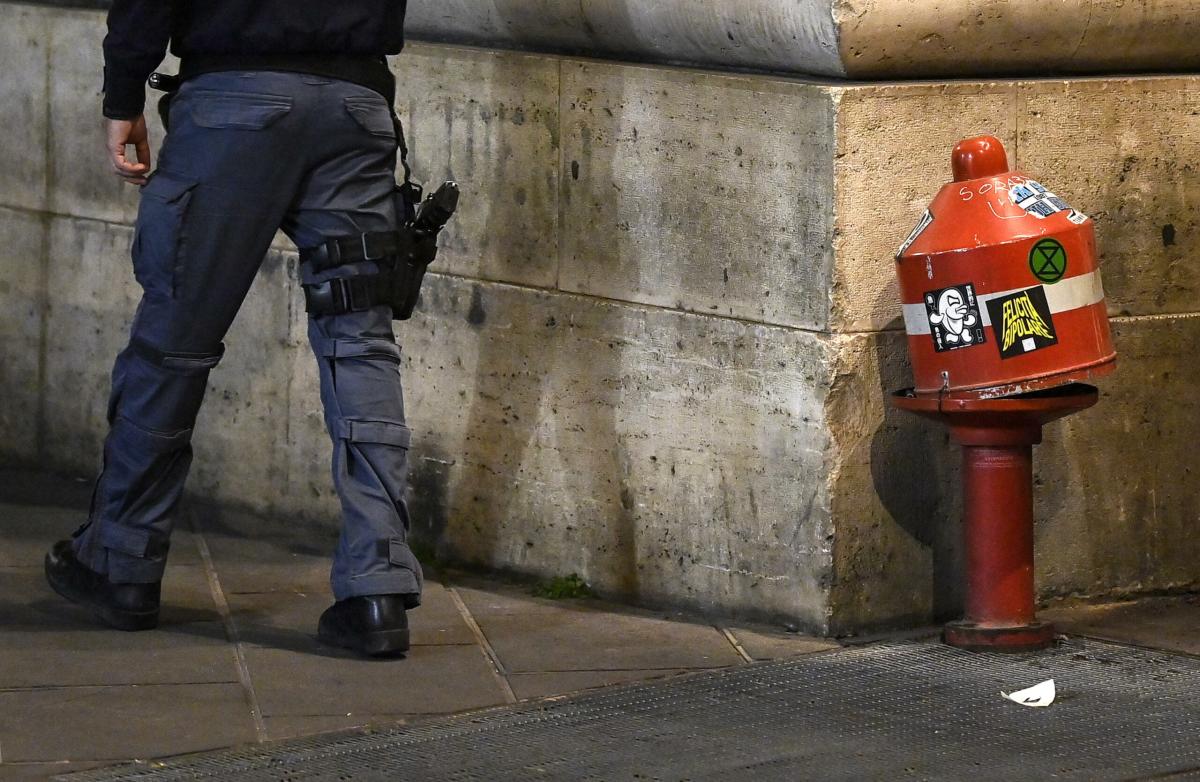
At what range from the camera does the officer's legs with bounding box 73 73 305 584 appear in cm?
457

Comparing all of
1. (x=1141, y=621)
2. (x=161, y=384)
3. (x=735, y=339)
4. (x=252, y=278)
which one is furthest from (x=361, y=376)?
(x=1141, y=621)

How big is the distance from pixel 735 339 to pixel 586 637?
2.56ft

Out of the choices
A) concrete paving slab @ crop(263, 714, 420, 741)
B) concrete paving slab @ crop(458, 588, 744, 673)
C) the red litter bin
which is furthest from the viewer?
concrete paving slab @ crop(458, 588, 744, 673)

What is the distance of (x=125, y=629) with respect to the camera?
4.91 metres

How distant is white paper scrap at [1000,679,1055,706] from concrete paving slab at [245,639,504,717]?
42.6 inches

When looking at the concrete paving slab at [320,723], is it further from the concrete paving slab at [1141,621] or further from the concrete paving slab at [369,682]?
the concrete paving slab at [1141,621]

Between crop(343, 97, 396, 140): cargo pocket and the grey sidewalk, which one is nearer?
the grey sidewalk

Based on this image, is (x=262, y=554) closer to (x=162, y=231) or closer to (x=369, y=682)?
(x=369, y=682)

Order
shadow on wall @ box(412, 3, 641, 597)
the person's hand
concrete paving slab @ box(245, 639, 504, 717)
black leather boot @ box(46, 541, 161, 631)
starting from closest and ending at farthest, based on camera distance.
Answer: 1. concrete paving slab @ box(245, 639, 504, 717)
2. the person's hand
3. black leather boot @ box(46, 541, 161, 631)
4. shadow on wall @ box(412, 3, 641, 597)

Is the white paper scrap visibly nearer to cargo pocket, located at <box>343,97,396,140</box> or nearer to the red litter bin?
the red litter bin

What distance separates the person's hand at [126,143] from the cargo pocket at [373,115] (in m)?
0.47

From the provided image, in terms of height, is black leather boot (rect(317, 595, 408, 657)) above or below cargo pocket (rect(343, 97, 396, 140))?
below

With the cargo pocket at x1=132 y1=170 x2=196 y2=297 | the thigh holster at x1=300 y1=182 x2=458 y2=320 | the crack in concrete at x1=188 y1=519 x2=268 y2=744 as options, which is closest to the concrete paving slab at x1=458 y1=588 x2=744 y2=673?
the crack in concrete at x1=188 y1=519 x2=268 y2=744

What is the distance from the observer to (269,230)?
466 centimetres
